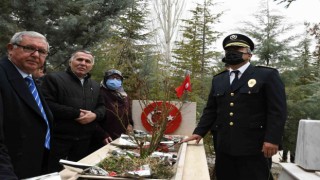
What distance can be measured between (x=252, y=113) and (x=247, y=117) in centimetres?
5

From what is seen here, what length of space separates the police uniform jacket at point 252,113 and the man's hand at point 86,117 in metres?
1.29

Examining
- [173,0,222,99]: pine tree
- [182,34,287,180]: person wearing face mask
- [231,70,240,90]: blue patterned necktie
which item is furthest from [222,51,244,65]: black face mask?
[173,0,222,99]: pine tree

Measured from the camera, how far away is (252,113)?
3.10m

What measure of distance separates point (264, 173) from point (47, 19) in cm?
451

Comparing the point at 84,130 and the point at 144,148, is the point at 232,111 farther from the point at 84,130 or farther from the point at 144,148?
the point at 84,130

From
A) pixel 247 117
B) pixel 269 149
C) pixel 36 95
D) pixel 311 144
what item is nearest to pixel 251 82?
pixel 247 117

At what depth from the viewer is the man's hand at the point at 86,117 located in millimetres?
3590

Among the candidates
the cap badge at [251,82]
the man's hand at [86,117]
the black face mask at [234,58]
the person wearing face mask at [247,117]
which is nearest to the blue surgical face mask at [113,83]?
the man's hand at [86,117]

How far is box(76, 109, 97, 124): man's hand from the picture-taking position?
3590mm

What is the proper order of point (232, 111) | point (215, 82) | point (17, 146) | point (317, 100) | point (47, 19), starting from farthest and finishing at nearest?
1. point (47, 19)
2. point (317, 100)
3. point (215, 82)
4. point (232, 111)
5. point (17, 146)

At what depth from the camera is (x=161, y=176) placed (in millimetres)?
2223

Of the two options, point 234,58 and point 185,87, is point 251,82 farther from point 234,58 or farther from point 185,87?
point 185,87

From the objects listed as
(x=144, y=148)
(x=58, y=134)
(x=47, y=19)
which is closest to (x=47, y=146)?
(x=144, y=148)

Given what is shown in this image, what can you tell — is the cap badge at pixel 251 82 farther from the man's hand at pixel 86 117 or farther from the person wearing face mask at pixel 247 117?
the man's hand at pixel 86 117
